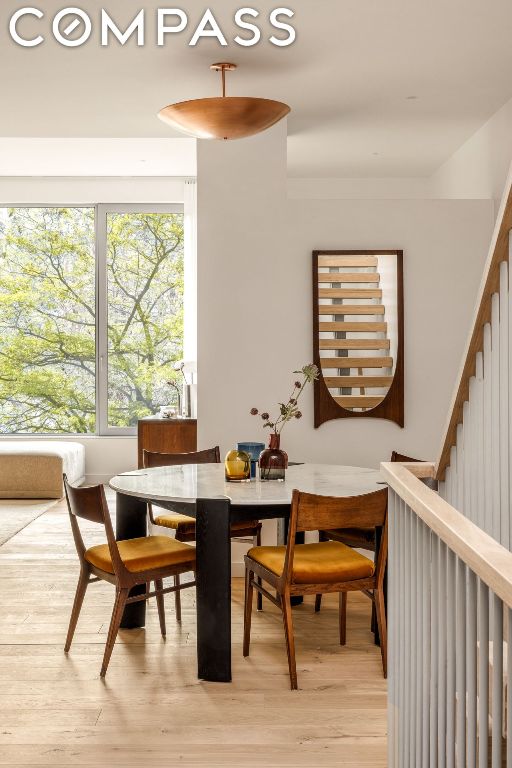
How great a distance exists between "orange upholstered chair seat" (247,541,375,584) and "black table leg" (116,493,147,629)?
0.69 metres

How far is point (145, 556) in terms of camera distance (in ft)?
12.1

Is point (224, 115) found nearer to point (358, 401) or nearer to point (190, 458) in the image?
point (190, 458)

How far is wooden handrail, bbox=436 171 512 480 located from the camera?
2396 mm

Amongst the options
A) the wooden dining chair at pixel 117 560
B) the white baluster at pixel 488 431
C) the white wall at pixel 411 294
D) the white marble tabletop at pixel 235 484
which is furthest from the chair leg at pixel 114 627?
the white wall at pixel 411 294

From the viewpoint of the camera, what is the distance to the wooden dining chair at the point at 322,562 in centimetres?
332

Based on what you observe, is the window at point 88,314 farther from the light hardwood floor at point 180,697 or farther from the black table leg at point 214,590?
the black table leg at point 214,590

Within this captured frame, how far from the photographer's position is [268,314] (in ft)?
17.9

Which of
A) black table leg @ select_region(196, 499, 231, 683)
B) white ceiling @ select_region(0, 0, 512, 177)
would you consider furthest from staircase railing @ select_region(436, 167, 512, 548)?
white ceiling @ select_region(0, 0, 512, 177)

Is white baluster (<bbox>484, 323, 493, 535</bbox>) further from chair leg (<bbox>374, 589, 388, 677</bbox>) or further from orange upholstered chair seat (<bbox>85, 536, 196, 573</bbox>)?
orange upholstered chair seat (<bbox>85, 536, 196, 573</bbox>)

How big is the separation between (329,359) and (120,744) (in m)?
3.03

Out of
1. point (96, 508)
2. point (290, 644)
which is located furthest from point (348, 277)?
point (290, 644)

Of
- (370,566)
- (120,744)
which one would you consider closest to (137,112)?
(370,566)

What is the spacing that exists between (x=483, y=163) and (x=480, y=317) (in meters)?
3.63

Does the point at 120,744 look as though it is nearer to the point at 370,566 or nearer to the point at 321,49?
the point at 370,566
